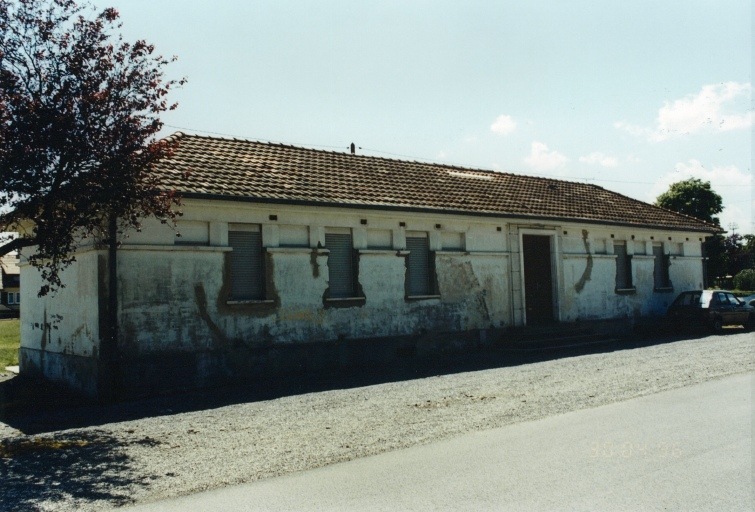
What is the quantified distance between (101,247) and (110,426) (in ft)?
12.7

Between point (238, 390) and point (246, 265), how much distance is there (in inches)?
114

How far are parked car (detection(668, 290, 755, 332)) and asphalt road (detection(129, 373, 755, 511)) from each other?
50.7ft

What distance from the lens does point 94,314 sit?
486 inches

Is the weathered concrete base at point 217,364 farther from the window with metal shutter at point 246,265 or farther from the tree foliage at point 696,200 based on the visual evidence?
the tree foliage at point 696,200

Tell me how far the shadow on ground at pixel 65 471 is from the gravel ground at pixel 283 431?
13 millimetres

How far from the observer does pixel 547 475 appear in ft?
19.6

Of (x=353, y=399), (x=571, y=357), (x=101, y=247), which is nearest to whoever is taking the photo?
(x=353, y=399)

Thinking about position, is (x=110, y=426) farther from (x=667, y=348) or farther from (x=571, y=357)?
(x=667, y=348)

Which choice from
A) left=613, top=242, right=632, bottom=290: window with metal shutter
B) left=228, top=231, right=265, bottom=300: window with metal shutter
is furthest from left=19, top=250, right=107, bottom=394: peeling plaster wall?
left=613, top=242, right=632, bottom=290: window with metal shutter

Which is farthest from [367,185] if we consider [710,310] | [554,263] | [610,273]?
[710,310]

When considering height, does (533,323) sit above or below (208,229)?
below

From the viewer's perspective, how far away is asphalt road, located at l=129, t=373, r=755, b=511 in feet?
17.4

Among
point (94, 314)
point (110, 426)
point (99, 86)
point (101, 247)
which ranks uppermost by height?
→ point (99, 86)

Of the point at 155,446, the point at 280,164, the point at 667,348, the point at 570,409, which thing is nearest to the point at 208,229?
the point at 280,164
